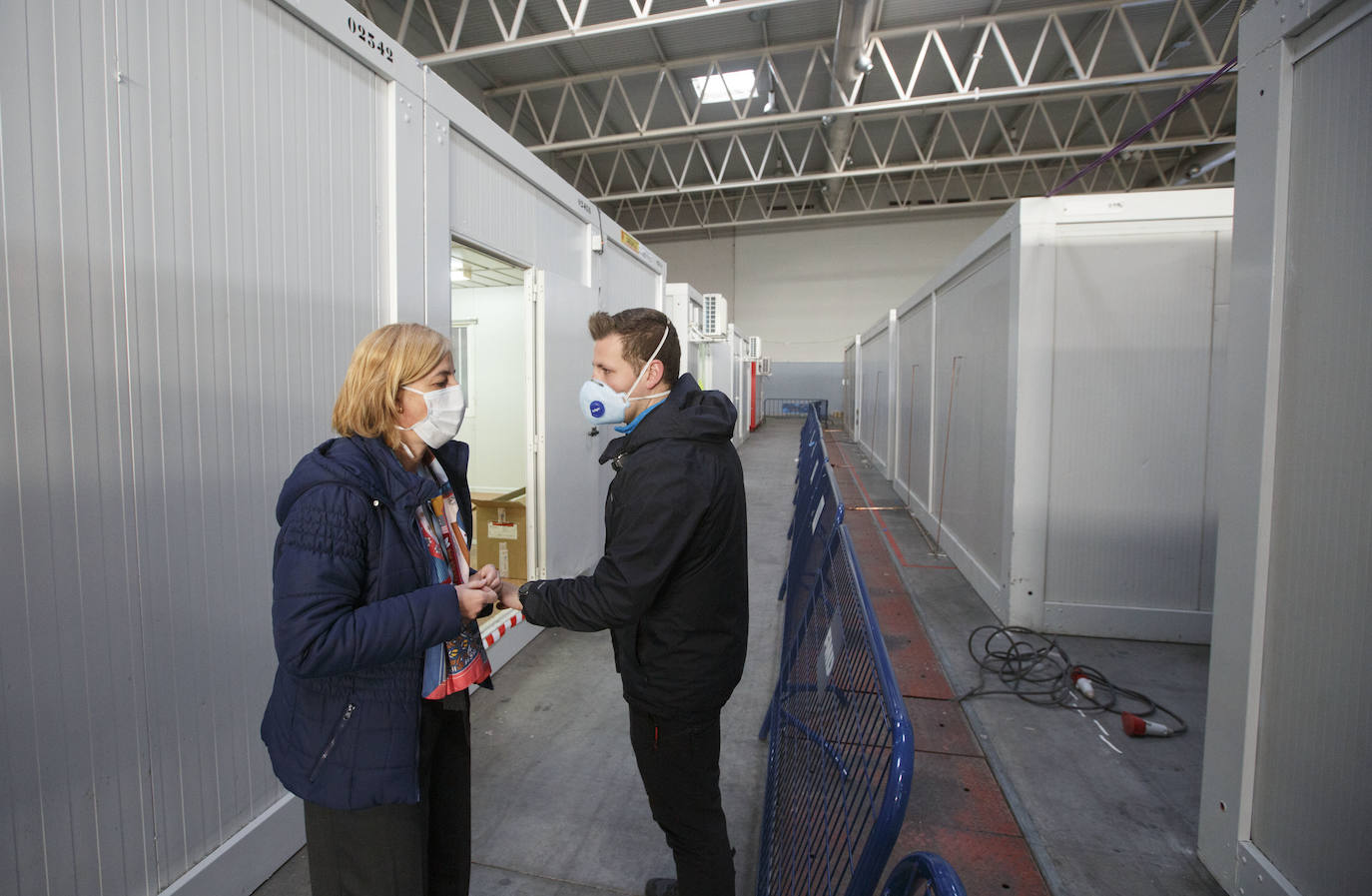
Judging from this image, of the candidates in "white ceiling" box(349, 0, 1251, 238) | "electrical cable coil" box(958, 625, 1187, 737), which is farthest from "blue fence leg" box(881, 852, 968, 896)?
"white ceiling" box(349, 0, 1251, 238)

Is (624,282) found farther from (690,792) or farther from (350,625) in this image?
(350,625)

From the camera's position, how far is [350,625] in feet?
4.06

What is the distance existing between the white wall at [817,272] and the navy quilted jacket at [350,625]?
23442mm

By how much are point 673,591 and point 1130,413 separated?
405 centimetres

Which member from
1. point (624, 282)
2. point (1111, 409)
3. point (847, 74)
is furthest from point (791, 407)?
point (1111, 409)

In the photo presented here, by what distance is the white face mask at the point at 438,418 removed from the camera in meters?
1.53

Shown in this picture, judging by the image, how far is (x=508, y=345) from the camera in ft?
18.7

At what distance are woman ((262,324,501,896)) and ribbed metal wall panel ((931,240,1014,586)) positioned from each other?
431 centimetres

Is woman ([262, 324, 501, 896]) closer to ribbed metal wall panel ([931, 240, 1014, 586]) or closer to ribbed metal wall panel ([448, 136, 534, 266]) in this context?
ribbed metal wall panel ([448, 136, 534, 266])

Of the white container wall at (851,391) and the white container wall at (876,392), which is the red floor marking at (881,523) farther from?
the white container wall at (851,391)

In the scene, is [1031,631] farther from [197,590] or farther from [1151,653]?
[197,590]

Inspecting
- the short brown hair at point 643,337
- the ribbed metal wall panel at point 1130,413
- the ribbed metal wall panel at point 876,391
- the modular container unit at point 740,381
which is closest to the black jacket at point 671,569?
the short brown hair at point 643,337

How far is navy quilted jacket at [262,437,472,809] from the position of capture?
1.23 m

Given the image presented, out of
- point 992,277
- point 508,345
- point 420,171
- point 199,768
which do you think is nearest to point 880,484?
point 992,277
